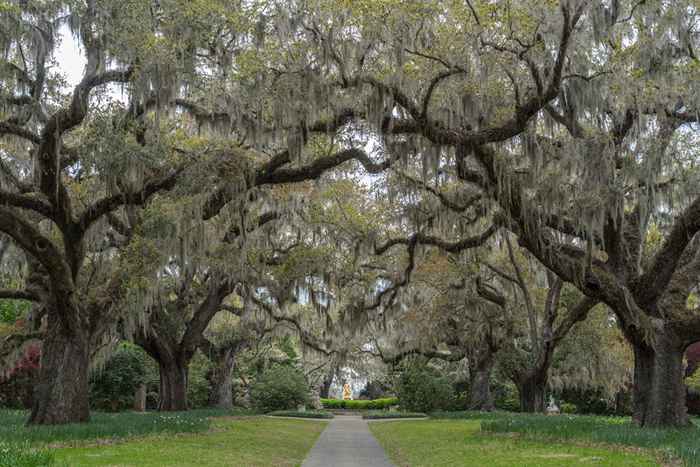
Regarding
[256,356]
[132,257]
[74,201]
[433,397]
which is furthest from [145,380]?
[132,257]

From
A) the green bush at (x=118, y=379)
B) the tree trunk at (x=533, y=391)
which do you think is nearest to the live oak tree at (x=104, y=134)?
the tree trunk at (x=533, y=391)

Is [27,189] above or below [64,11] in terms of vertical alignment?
below

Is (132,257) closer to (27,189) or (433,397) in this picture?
(27,189)

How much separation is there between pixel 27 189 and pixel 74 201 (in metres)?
1.56

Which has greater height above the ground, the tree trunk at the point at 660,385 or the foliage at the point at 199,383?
the tree trunk at the point at 660,385

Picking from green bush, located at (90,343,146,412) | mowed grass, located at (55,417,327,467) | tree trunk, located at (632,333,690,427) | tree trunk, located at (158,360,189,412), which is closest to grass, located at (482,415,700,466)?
tree trunk, located at (632,333,690,427)

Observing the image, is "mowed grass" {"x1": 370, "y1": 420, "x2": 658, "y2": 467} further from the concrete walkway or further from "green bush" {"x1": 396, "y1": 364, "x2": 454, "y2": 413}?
"green bush" {"x1": 396, "y1": 364, "x2": 454, "y2": 413}

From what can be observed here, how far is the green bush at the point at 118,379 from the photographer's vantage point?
110ft

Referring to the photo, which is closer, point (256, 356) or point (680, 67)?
point (680, 67)

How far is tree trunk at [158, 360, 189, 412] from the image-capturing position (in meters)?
25.5

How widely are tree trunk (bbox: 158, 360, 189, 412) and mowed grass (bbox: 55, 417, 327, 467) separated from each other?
6972mm

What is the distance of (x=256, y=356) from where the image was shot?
4216 cm

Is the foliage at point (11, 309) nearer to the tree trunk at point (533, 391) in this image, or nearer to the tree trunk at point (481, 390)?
the tree trunk at point (481, 390)

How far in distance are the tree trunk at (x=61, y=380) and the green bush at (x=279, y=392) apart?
65.7 ft
